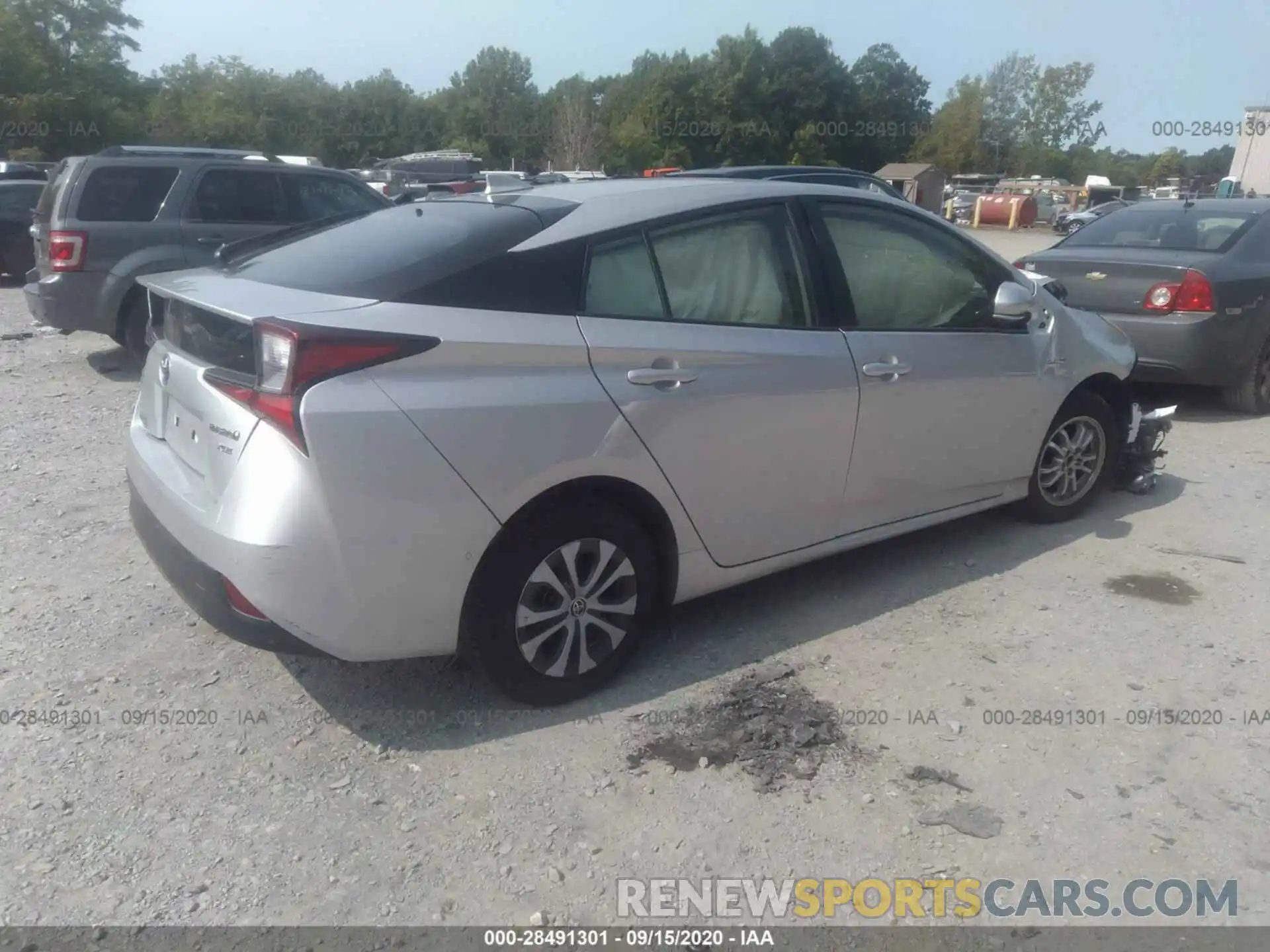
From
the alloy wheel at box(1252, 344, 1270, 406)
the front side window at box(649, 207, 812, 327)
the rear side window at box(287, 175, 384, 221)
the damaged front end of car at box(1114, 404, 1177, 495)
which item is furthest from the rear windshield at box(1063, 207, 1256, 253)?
the rear side window at box(287, 175, 384, 221)

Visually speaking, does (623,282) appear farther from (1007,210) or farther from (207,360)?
(1007,210)

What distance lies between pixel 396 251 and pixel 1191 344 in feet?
19.5

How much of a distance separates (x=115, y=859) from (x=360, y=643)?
839 millimetres

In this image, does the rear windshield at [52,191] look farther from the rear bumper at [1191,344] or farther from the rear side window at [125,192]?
the rear bumper at [1191,344]

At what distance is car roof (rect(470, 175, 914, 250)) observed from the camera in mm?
3557

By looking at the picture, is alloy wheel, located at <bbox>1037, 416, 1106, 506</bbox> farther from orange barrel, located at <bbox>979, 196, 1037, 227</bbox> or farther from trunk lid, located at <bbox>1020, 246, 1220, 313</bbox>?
orange barrel, located at <bbox>979, 196, 1037, 227</bbox>

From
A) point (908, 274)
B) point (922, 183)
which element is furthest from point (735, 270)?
point (922, 183)

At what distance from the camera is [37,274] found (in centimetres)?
889

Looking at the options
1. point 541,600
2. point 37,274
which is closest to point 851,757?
point 541,600

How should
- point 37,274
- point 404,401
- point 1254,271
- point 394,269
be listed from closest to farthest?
1. point 404,401
2. point 394,269
3. point 1254,271
4. point 37,274

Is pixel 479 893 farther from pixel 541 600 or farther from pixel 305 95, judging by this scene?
pixel 305 95

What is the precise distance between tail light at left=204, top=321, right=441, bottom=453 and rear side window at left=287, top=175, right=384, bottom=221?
6744 mm

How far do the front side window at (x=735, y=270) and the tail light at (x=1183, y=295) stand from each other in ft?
14.6

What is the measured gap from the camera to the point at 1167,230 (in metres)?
8.13
